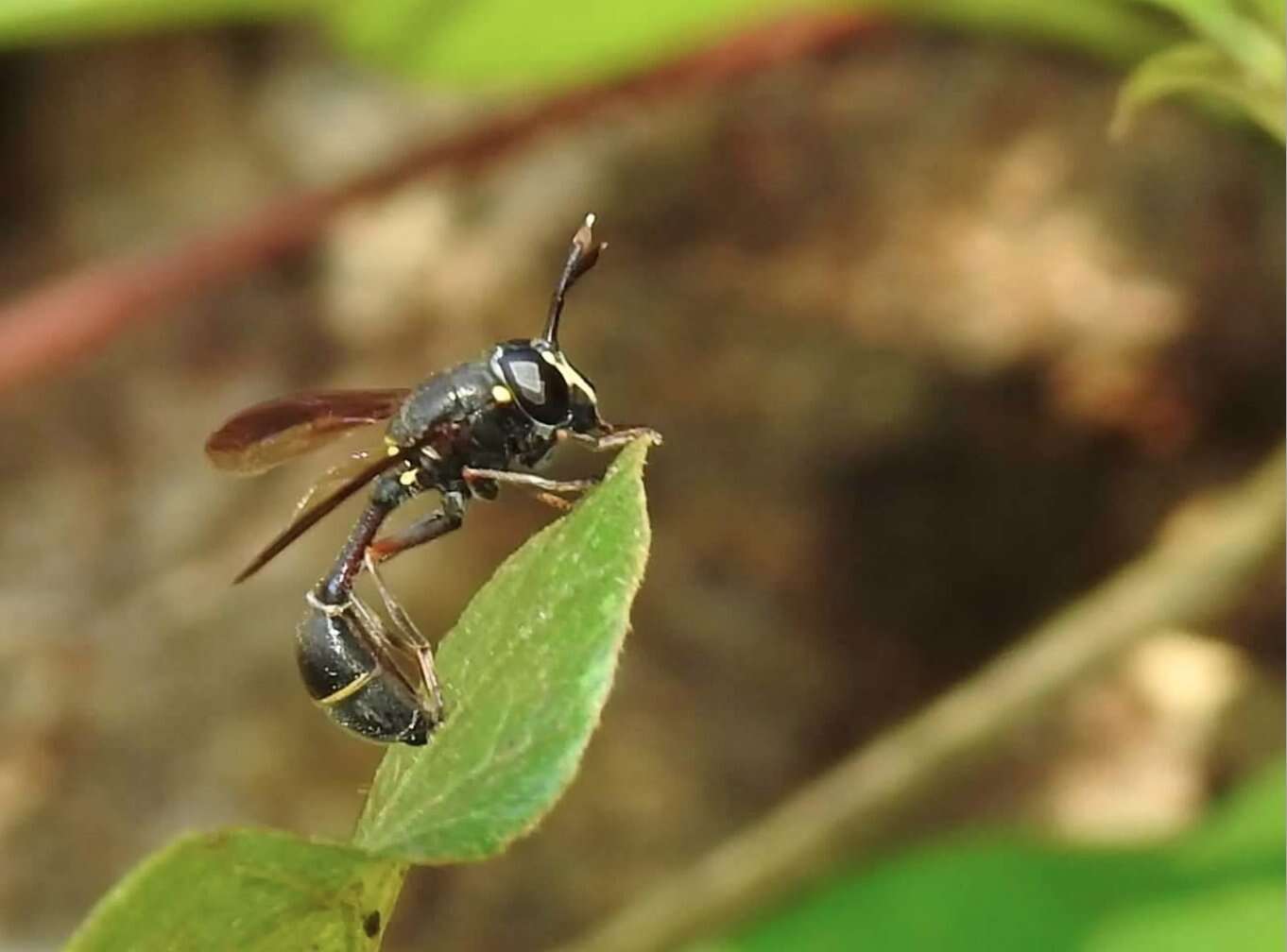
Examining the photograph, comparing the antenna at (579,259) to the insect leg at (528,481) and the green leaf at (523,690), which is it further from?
the green leaf at (523,690)

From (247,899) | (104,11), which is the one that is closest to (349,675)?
(247,899)

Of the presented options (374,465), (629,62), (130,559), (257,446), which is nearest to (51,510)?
(130,559)

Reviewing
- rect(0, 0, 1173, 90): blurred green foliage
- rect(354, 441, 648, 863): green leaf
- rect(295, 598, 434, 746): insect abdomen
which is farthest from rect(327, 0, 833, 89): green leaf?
rect(354, 441, 648, 863): green leaf

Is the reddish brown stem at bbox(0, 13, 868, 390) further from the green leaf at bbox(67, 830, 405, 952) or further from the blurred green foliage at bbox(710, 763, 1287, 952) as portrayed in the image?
the green leaf at bbox(67, 830, 405, 952)

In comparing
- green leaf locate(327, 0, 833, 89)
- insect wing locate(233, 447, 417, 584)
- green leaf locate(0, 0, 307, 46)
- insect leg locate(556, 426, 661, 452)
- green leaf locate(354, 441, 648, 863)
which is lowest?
green leaf locate(354, 441, 648, 863)

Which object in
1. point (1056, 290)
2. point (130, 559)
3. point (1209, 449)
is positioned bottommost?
point (130, 559)

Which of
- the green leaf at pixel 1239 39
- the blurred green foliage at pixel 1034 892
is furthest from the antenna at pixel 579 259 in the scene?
the blurred green foliage at pixel 1034 892

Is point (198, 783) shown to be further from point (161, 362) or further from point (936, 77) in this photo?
point (936, 77)
